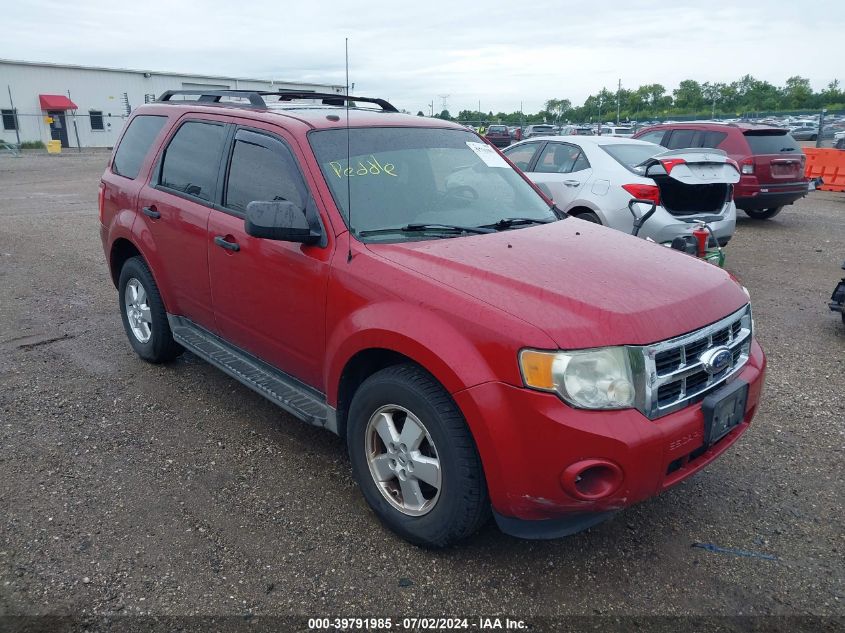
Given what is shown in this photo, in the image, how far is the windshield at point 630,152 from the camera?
25.6 ft

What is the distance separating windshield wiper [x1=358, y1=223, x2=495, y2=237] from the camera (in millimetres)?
3275

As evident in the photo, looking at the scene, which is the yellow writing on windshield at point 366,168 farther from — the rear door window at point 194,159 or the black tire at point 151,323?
the black tire at point 151,323

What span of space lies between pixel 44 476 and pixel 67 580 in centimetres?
98

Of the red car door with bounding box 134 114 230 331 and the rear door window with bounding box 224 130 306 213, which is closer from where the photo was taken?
the rear door window with bounding box 224 130 306 213

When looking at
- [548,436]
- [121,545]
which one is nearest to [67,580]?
[121,545]

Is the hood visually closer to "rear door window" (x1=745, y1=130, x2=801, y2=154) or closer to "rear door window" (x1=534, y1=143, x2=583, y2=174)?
"rear door window" (x1=534, y1=143, x2=583, y2=174)

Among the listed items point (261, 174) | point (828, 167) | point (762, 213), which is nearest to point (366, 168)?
point (261, 174)

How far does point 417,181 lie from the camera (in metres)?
3.63

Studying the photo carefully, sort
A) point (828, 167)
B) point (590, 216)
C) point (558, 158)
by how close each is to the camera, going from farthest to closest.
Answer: point (828, 167) < point (558, 158) < point (590, 216)

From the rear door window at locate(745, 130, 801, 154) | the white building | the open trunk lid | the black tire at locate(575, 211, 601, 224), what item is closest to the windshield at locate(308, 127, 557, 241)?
the open trunk lid

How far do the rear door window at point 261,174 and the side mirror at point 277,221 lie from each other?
0.26 m

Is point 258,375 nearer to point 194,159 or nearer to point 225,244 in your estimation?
point 225,244

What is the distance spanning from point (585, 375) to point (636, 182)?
546 cm

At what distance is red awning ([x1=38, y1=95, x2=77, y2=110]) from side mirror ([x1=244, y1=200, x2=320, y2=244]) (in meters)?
50.1
